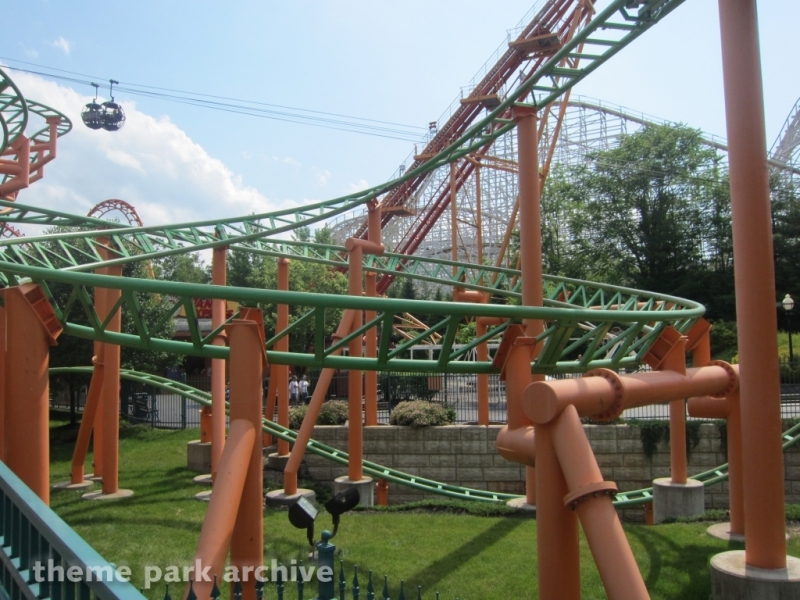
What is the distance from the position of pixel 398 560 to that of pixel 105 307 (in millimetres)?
6301

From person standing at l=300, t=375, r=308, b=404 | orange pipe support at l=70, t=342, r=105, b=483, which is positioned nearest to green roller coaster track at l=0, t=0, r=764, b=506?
orange pipe support at l=70, t=342, r=105, b=483

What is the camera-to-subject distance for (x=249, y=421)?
201 inches

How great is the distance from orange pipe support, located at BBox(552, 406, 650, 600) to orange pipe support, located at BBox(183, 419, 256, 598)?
204 centimetres

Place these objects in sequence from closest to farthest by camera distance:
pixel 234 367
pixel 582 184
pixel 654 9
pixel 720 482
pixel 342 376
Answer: pixel 234 367, pixel 654 9, pixel 720 482, pixel 342 376, pixel 582 184

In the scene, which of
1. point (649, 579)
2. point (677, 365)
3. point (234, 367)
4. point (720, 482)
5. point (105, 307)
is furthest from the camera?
point (720, 482)

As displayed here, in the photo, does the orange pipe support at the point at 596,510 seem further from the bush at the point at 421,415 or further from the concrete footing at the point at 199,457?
the concrete footing at the point at 199,457

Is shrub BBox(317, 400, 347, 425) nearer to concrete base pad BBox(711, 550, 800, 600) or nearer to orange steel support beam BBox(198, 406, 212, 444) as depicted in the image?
orange steel support beam BBox(198, 406, 212, 444)

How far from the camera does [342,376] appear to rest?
77.2 ft

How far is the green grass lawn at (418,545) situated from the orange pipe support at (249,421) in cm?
121

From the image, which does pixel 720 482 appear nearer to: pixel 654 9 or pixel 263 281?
pixel 654 9

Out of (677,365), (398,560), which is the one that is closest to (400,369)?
(398,560)

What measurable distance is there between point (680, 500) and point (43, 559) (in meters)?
8.55

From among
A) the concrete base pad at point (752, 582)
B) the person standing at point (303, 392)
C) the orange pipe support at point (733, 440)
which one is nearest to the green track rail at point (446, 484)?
the orange pipe support at point (733, 440)

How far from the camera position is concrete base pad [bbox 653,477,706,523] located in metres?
9.56
